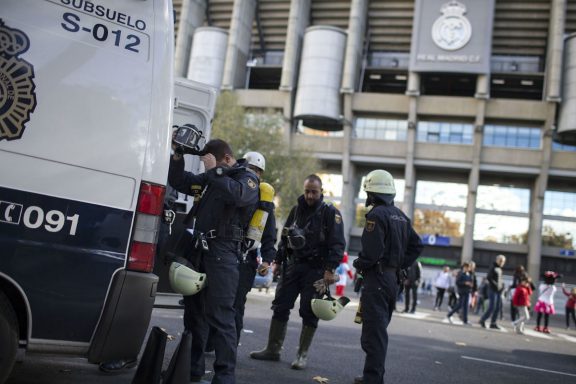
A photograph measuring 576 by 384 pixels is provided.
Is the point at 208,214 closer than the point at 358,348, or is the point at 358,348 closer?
the point at 208,214

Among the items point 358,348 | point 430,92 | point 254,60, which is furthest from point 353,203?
point 358,348

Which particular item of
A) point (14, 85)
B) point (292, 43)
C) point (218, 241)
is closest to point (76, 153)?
point (14, 85)

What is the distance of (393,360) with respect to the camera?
6469mm

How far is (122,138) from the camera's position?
300 centimetres

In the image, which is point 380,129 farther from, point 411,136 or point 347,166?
point 347,166

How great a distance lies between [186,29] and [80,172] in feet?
153

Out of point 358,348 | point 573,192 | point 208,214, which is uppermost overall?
point 573,192

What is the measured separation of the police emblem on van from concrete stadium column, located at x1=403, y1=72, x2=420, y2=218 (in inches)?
1610

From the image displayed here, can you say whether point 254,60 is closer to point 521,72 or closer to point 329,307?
point 521,72

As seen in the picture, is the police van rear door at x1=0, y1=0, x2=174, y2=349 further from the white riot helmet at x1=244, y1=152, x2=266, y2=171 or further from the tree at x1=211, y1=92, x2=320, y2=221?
the tree at x1=211, y1=92, x2=320, y2=221

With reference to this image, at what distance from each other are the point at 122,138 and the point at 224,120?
25786 mm

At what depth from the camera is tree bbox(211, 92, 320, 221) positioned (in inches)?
1115

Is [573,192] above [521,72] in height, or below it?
below

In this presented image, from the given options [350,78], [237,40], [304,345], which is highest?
[237,40]
